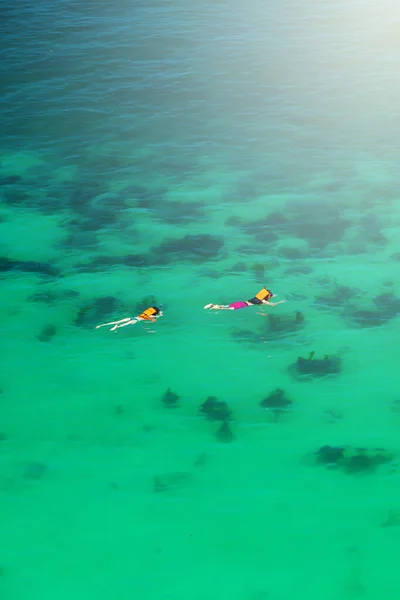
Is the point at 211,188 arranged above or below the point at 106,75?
below

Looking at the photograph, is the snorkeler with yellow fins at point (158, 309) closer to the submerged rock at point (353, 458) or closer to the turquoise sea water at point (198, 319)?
the turquoise sea water at point (198, 319)

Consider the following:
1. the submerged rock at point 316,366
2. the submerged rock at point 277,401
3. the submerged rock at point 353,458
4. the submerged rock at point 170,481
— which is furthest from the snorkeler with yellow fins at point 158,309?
the submerged rock at point 170,481

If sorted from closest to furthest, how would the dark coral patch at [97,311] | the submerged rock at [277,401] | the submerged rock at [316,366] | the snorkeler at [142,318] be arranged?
the submerged rock at [277,401] < the submerged rock at [316,366] < the snorkeler at [142,318] < the dark coral patch at [97,311]

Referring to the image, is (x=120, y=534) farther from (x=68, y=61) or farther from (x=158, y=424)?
(x=68, y=61)

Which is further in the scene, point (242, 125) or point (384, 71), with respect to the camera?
point (384, 71)

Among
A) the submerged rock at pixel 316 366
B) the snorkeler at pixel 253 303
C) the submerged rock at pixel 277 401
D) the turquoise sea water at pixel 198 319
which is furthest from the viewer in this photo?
the snorkeler at pixel 253 303

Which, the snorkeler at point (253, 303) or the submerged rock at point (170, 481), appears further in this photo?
the snorkeler at point (253, 303)

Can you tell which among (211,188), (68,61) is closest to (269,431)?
(211,188)

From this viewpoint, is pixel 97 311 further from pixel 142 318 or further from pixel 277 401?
pixel 277 401
